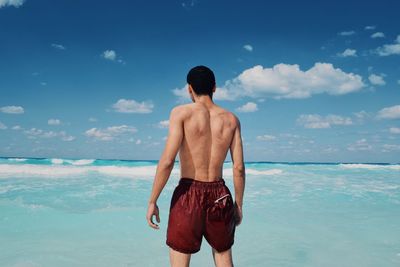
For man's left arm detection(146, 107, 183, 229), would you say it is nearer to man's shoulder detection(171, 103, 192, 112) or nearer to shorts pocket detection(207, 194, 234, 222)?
man's shoulder detection(171, 103, 192, 112)

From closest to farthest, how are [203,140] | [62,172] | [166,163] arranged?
[166,163], [203,140], [62,172]

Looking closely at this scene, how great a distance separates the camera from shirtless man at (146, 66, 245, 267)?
3.03 m

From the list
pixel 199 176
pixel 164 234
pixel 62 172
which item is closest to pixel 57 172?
pixel 62 172

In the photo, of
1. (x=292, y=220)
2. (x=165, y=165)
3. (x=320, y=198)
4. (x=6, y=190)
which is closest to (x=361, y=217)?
(x=292, y=220)

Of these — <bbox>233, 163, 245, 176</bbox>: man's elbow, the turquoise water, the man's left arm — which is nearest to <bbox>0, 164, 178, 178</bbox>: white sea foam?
the turquoise water

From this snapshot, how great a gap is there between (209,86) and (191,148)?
22.5 inches

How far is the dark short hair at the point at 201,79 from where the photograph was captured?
317 cm

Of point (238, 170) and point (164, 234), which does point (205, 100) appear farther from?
point (164, 234)

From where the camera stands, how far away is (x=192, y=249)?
306 cm

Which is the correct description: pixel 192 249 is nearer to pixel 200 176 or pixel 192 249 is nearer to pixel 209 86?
pixel 200 176

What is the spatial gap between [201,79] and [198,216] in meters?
1.16

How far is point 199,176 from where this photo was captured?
3133 mm

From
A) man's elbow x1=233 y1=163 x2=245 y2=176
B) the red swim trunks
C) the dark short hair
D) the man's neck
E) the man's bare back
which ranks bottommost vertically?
the red swim trunks

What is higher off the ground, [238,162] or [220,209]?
[238,162]
